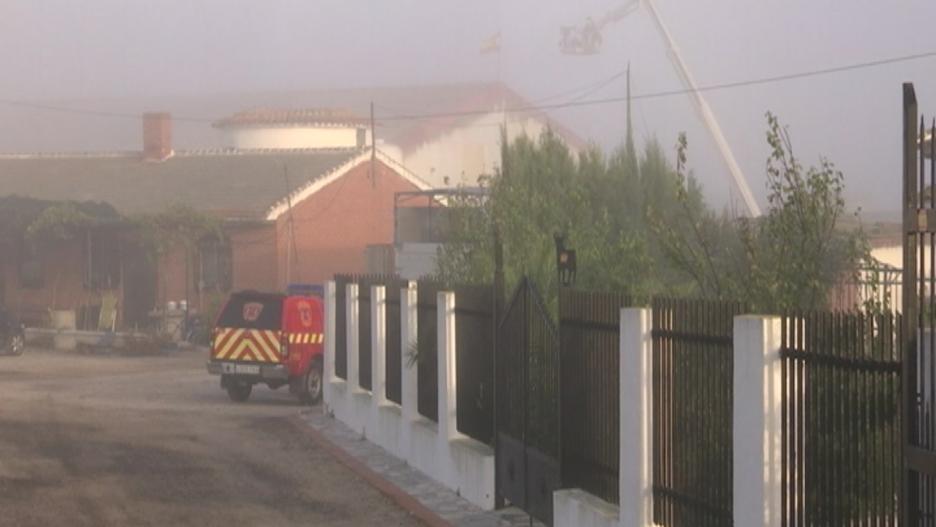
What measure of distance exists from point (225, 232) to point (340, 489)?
3528cm

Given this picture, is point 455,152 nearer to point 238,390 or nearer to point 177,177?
point 177,177

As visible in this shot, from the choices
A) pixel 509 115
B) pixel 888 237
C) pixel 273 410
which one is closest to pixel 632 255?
pixel 888 237

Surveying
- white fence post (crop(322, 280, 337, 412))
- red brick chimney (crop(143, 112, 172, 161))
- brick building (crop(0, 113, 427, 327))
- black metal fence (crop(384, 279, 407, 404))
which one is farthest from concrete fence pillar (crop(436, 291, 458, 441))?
red brick chimney (crop(143, 112, 172, 161))

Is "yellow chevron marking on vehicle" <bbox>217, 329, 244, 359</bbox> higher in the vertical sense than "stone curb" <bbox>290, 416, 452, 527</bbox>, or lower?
higher

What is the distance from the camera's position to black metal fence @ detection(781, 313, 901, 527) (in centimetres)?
754

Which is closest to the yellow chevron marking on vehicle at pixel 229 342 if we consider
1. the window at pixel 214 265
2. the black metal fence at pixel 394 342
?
the black metal fence at pixel 394 342

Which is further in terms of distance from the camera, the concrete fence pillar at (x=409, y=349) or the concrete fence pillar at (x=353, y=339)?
the concrete fence pillar at (x=353, y=339)

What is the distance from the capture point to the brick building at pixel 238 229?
50.4 meters

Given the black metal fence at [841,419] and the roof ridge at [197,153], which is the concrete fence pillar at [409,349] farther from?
the roof ridge at [197,153]

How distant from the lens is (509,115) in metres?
55.3

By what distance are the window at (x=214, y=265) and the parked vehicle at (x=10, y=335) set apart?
356 inches

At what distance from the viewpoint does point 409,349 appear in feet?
58.6

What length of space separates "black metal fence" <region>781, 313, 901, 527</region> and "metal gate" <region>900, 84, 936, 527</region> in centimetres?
81

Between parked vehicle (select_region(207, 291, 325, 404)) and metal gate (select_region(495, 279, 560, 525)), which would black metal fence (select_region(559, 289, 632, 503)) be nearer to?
metal gate (select_region(495, 279, 560, 525))
